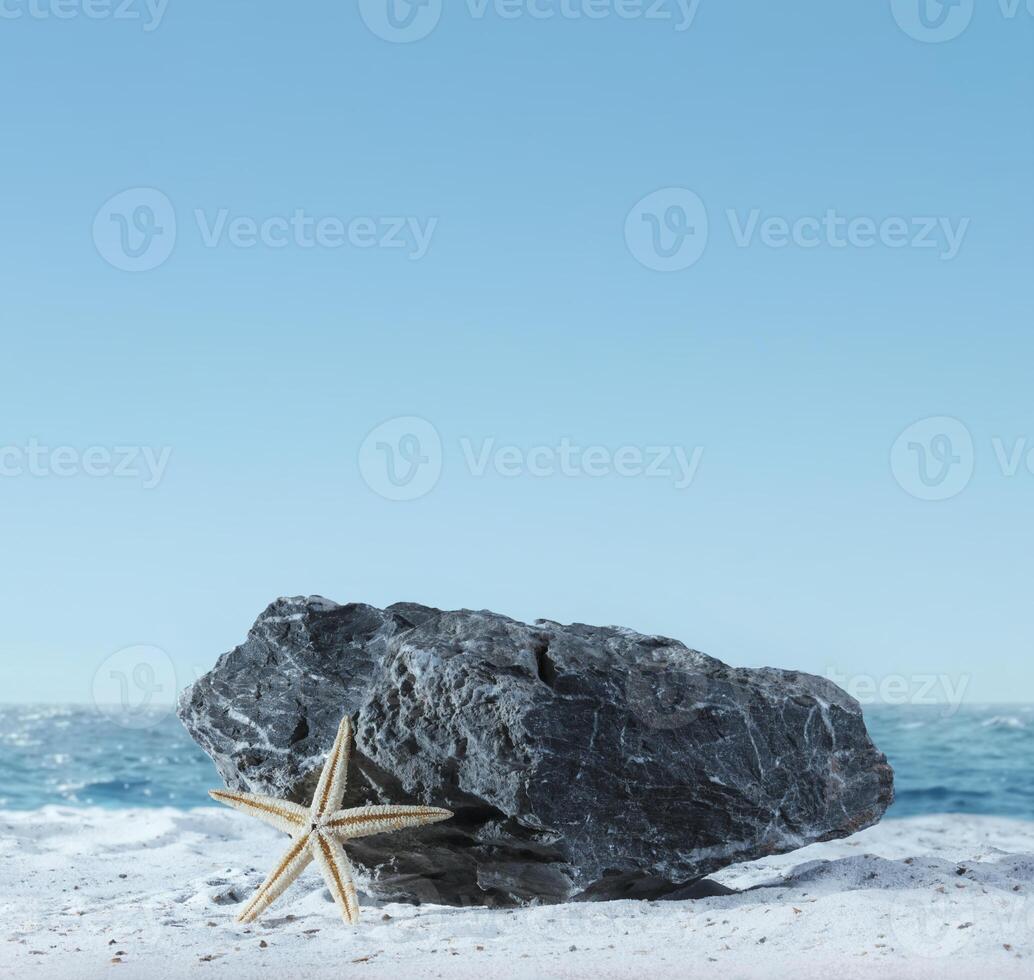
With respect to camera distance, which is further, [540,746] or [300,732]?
[300,732]

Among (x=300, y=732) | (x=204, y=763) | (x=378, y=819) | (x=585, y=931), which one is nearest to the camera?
(x=585, y=931)

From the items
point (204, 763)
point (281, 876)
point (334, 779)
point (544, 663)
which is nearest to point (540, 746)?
point (544, 663)

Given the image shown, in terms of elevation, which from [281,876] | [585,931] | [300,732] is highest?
[300,732]

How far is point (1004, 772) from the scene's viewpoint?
685 inches

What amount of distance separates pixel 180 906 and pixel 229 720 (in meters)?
1.35

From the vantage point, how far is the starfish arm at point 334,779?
20.6 feet

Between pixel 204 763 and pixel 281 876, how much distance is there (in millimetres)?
16758

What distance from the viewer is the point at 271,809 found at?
6.48 meters

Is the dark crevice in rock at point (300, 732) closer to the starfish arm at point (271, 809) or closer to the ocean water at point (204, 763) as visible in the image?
the starfish arm at point (271, 809)

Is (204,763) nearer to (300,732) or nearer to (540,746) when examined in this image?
(300,732)

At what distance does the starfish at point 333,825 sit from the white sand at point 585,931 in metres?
0.20

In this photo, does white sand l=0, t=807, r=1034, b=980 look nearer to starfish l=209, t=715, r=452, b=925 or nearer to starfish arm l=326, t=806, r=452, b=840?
starfish l=209, t=715, r=452, b=925

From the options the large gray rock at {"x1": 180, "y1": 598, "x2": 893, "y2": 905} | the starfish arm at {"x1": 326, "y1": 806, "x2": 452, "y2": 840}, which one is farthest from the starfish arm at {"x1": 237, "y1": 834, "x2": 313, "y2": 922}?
the large gray rock at {"x1": 180, "y1": 598, "x2": 893, "y2": 905}

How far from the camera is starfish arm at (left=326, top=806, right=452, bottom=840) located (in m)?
6.12
